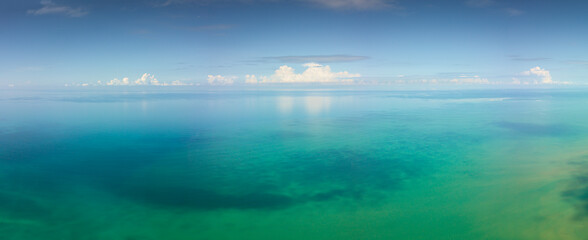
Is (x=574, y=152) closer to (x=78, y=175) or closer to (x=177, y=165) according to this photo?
(x=177, y=165)

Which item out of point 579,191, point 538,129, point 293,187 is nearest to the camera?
point 579,191

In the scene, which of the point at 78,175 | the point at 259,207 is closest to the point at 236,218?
the point at 259,207

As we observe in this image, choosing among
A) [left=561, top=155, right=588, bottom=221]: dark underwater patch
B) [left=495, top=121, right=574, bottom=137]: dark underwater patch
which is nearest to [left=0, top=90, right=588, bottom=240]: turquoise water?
[left=561, top=155, right=588, bottom=221]: dark underwater patch

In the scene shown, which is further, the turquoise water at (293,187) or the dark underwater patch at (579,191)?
the dark underwater patch at (579,191)

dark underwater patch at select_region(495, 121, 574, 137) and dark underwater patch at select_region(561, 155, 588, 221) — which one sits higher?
dark underwater patch at select_region(495, 121, 574, 137)

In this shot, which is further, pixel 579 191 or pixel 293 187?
pixel 293 187

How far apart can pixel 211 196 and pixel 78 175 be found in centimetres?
934

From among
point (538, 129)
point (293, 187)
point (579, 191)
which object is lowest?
point (293, 187)

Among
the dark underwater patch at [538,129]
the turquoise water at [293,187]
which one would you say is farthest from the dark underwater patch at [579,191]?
the dark underwater patch at [538,129]

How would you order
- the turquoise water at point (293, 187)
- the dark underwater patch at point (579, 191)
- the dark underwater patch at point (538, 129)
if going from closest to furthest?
the turquoise water at point (293, 187) < the dark underwater patch at point (579, 191) < the dark underwater patch at point (538, 129)

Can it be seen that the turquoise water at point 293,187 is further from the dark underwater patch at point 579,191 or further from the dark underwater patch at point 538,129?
the dark underwater patch at point 538,129

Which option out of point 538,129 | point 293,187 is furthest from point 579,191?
point 538,129

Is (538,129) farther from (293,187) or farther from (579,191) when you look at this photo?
(293,187)

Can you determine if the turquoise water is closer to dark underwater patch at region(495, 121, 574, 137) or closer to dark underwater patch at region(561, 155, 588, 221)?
dark underwater patch at region(561, 155, 588, 221)
